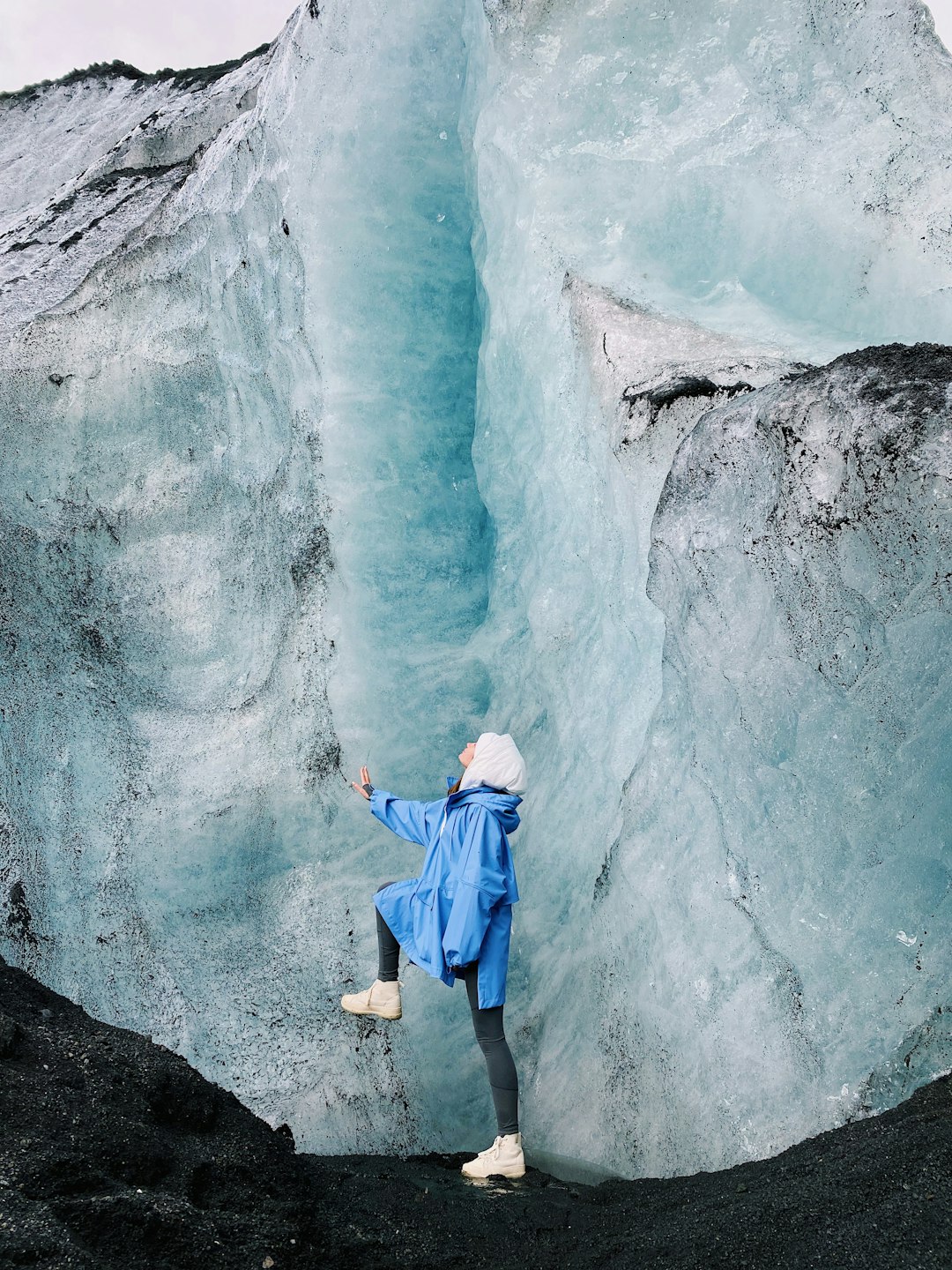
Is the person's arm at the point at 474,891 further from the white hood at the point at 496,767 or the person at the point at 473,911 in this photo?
the white hood at the point at 496,767

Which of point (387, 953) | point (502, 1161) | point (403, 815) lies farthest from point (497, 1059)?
point (403, 815)

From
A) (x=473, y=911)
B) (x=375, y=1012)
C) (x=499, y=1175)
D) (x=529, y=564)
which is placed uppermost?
(x=529, y=564)

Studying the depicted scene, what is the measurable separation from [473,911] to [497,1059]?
51cm

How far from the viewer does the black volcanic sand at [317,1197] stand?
2328 mm

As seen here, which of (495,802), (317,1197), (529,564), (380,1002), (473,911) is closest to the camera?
(317,1197)

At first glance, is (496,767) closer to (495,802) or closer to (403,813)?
(495,802)

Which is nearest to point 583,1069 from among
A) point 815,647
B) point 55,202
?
point 815,647

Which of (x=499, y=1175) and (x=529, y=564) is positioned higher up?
(x=529, y=564)

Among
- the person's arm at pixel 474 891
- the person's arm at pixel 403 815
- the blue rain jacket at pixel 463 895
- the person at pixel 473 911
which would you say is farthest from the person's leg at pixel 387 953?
the person's arm at pixel 474 891

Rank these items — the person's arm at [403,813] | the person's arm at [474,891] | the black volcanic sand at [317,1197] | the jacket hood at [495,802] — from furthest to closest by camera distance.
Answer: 1. the person's arm at [403,813]
2. the jacket hood at [495,802]
3. the person's arm at [474,891]
4. the black volcanic sand at [317,1197]

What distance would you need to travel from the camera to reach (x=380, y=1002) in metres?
3.89

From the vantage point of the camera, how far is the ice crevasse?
3.33 meters

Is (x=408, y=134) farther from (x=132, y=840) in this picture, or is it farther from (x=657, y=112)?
(x=132, y=840)

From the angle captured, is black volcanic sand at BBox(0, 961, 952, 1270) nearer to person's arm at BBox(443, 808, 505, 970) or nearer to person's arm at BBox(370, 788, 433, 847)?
person's arm at BBox(443, 808, 505, 970)
